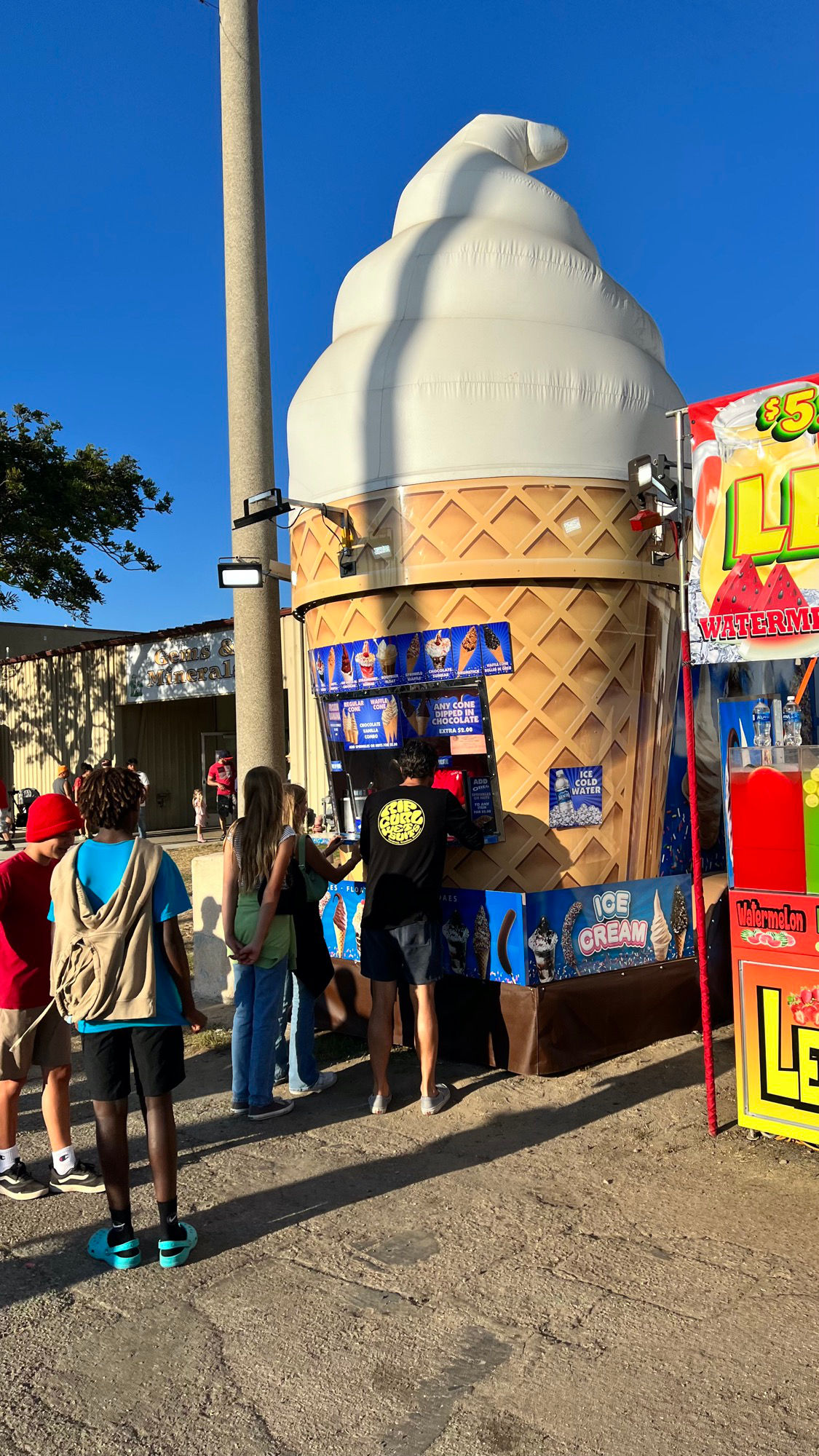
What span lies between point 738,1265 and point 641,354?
513 cm

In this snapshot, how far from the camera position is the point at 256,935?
17.5 ft

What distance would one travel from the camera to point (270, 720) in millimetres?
7535

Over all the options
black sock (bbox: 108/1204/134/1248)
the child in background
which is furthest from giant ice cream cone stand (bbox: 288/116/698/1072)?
the child in background

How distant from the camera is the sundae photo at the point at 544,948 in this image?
5.76m

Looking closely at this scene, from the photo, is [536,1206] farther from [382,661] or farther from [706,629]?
[382,661]

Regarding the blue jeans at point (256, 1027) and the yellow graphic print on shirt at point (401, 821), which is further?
the yellow graphic print on shirt at point (401, 821)

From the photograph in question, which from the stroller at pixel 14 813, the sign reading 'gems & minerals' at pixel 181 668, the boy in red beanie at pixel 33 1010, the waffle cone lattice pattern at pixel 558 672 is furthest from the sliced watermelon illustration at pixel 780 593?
the stroller at pixel 14 813

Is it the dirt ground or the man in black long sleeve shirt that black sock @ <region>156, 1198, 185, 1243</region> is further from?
the man in black long sleeve shirt

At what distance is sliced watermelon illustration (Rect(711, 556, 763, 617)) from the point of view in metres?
4.62

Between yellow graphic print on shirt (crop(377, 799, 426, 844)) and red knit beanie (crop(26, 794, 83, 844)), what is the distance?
164 cm

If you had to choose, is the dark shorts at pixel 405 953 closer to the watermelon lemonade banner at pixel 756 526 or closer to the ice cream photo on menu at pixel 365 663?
the ice cream photo on menu at pixel 365 663

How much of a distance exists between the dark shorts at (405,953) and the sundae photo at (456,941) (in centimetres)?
53

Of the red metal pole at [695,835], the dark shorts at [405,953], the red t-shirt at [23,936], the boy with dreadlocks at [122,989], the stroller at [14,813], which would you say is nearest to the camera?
the boy with dreadlocks at [122,989]

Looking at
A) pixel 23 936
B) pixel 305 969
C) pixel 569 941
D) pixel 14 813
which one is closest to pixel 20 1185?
pixel 23 936
